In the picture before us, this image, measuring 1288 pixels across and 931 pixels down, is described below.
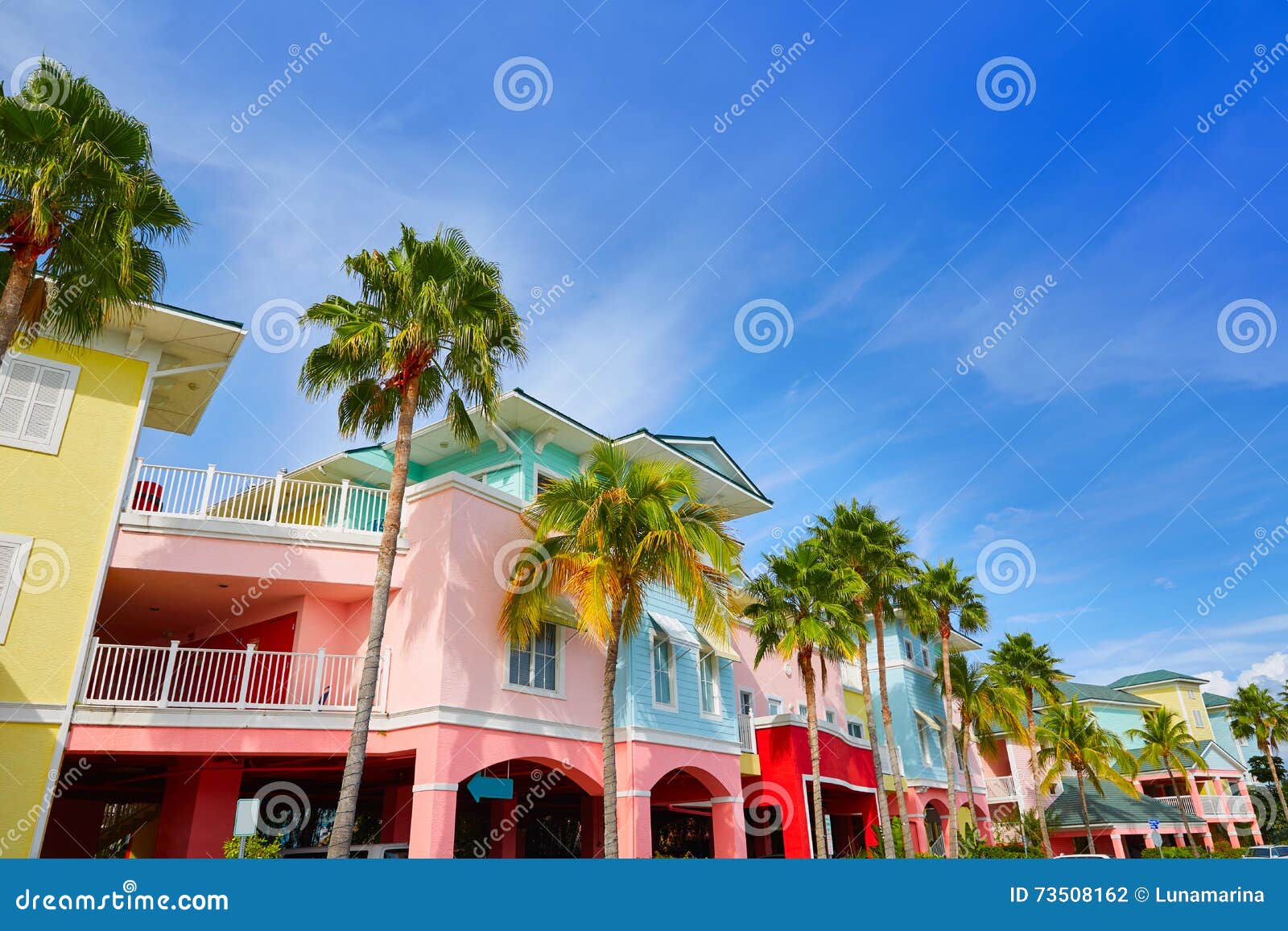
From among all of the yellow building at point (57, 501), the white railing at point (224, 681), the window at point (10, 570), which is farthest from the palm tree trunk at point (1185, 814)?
the window at point (10, 570)

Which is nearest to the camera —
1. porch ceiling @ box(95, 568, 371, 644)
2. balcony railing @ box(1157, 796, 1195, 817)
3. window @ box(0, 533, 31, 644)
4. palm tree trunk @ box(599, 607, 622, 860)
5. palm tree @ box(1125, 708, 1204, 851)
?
window @ box(0, 533, 31, 644)

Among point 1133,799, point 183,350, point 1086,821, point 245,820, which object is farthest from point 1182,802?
point 183,350

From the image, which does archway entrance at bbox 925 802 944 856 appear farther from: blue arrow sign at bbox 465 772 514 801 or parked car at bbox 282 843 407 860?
parked car at bbox 282 843 407 860

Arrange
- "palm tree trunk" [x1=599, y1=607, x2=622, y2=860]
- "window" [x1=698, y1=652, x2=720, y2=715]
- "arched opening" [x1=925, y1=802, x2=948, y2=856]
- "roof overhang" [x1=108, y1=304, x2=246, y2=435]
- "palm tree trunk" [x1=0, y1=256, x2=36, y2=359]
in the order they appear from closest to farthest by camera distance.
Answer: "palm tree trunk" [x1=0, y1=256, x2=36, y2=359], "palm tree trunk" [x1=599, y1=607, x2=622, y2=860], "roof overhang" [x1=108, y1=304, x2=246, y2=435], "window" [x1=698, y1=652, x2=720, y2=715], "arched opening" [x1=925, y1=802, x2=948, y2=856]

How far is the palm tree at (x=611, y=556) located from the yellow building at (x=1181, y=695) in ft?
182

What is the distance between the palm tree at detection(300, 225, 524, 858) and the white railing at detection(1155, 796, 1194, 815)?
46.8 m

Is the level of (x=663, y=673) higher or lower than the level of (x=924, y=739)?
lower

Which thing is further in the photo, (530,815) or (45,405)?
(530,815)

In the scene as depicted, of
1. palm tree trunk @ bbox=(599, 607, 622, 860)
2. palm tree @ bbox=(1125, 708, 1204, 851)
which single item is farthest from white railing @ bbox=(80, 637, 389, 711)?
palm tree @ bbox=(1125, 708, 1204, 851)

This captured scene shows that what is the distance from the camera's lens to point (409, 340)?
1511 centimetres

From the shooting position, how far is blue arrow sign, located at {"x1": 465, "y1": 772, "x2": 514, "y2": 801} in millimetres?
16891

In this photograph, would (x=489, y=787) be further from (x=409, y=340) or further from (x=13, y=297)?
(x=13, y=297)

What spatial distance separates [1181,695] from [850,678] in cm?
3654

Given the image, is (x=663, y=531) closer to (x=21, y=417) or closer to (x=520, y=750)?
(x=520, y=750)
